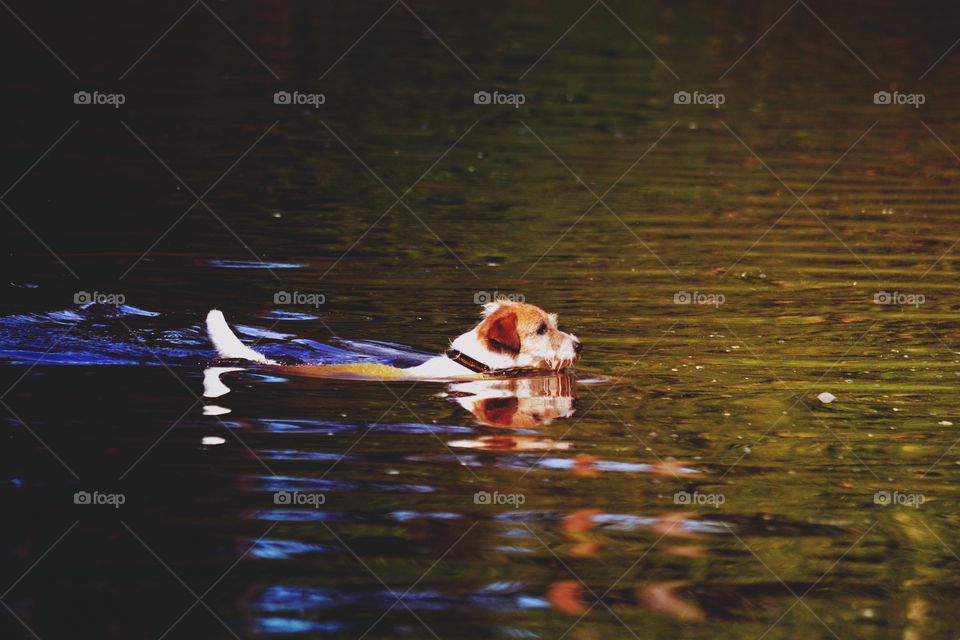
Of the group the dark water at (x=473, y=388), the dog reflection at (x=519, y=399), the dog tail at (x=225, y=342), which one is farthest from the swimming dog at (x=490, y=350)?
the dark water at (x=473, y=388)

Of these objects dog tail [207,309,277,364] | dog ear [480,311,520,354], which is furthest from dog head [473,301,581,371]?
dog tail [207,309,277,364]

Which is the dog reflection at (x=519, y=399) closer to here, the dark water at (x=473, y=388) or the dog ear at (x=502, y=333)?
the dark water at (x=473, y=388)

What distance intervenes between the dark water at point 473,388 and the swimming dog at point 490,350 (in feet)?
0.82

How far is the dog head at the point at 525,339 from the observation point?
1066cm

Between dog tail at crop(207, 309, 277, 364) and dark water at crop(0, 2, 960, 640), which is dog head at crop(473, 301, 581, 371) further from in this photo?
dog tail at crop(207, 309, 277, 364)

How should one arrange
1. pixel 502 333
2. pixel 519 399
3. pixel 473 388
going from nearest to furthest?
pixel 519 399 < pixel 473 388 < pixel 502 333

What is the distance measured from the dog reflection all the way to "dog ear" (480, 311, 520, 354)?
0.74 feet

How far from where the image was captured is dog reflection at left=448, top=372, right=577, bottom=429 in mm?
9641

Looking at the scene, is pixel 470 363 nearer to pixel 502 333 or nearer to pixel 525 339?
pixel 502 333

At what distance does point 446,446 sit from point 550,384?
6.07 feet

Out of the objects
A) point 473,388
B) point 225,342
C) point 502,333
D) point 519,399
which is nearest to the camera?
point 519,399

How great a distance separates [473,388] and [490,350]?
410mm

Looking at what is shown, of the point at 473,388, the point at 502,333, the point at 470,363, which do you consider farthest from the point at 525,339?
the point at 473,388

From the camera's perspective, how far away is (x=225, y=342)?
35.0ft
